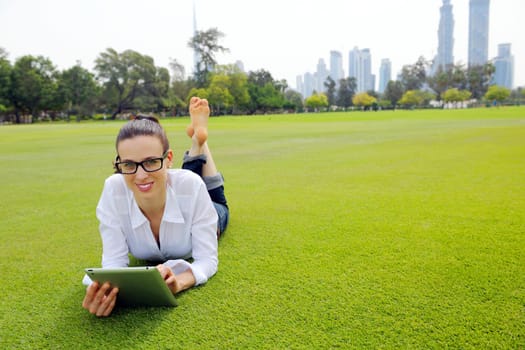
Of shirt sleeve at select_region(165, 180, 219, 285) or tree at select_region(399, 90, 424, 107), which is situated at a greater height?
tree at select_region(399, 90, 424, 107)

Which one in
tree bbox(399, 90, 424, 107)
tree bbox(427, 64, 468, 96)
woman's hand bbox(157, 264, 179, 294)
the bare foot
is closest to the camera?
woman's hand bbox(157, 264, 179, 294)

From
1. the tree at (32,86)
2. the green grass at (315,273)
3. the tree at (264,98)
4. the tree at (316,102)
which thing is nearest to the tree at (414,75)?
the tree at (316,102)

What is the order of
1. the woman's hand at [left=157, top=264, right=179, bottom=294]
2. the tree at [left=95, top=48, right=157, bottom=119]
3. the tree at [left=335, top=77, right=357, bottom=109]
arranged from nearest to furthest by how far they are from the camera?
1. the woman's hand at [left=157, top=264, right=179, bottom=294]
2. the tree at [left=95, top=48, right=157, bottom=119]
3. the tree at [left=335, top=77, right=357, bottom=109]

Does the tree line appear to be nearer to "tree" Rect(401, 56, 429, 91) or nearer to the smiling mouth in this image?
"tree" Rect(401, 56, 429, 91)

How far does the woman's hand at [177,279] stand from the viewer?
2.13 meters

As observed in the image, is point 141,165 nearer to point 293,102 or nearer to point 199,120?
point 199,120

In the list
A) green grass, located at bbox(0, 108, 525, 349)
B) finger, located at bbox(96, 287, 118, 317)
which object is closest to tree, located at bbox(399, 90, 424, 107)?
green grass, located at bbox(0, 108, 525, 349)

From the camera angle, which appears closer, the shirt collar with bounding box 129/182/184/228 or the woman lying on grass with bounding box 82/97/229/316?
the woman lying on grass with bounding box 82/97/229/316

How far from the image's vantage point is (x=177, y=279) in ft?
7.44

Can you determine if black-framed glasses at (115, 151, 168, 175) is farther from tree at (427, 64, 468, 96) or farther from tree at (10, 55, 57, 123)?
tree at (427, 64, 468, 96)

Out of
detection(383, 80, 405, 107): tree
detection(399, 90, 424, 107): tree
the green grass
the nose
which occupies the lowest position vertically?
the green grass

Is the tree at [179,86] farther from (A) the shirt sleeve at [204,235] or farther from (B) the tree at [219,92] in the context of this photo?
(A) the shirt sleeve at [204,235]

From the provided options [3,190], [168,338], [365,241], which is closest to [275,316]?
[168,338]

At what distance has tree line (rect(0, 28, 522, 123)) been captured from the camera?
56500 mm
